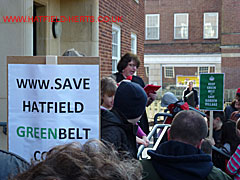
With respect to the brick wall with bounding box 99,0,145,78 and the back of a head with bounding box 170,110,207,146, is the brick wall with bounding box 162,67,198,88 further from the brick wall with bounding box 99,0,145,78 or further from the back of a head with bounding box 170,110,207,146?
the back of a head with bounding box 170,110,207,146

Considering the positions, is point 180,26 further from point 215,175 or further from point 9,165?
point 9,165

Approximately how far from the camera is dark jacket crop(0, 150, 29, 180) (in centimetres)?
153

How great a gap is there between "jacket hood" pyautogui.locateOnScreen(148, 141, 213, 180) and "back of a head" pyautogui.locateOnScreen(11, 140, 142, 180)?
1.04 meters

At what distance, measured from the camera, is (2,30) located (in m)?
4.97

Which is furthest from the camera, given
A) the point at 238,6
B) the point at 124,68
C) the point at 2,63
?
the point at 238,6

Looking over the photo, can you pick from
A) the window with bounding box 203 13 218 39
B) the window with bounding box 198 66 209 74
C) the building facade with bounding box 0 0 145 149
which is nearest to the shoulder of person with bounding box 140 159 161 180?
the building facade with bounding box 0 0 145 149

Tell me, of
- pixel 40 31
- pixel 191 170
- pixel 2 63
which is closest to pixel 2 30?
pixel 2 63

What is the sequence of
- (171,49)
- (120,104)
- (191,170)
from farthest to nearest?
(171,49) < (120,104) < (191,170)

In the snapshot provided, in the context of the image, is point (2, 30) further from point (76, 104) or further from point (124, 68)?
point (76, 104)

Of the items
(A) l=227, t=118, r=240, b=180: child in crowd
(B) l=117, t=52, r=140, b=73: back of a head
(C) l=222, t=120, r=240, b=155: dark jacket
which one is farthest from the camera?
(B) l=117, t=52, r=140, b=73: back of a head

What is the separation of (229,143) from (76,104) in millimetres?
2876

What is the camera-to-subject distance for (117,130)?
2584 mm

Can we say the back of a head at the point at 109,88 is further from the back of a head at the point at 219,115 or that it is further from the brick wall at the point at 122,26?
the brick wall at the point at 122,26

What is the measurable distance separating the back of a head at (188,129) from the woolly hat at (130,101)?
0.47 meters
